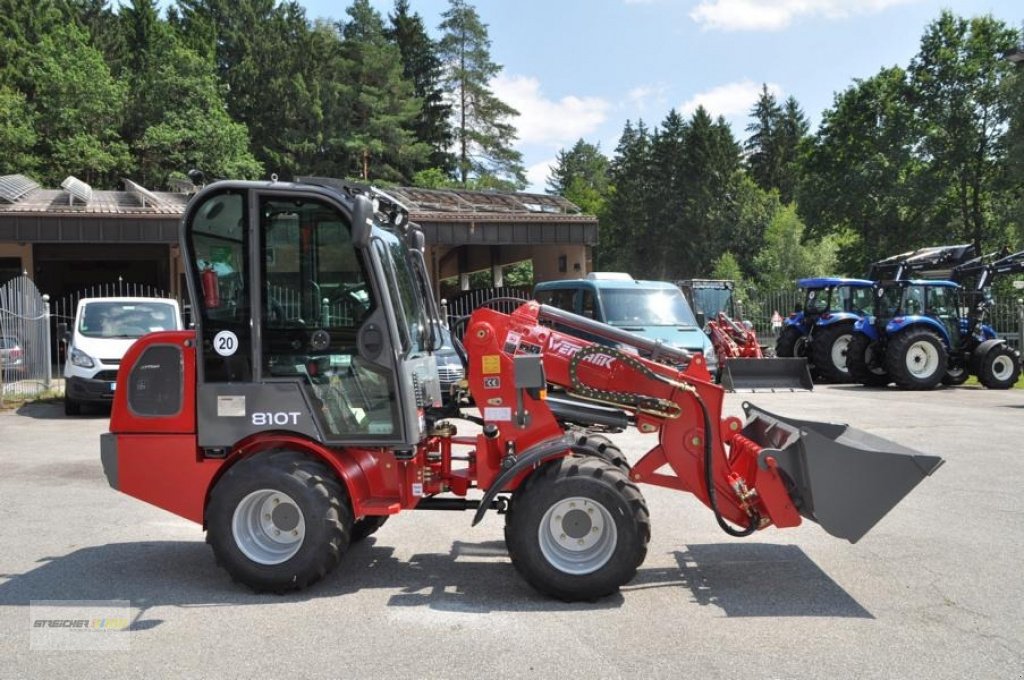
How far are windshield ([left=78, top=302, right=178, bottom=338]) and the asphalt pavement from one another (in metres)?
7.13

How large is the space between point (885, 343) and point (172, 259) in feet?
70.9

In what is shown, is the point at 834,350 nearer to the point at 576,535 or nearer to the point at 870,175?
the point at 576,535

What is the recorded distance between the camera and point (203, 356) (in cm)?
532

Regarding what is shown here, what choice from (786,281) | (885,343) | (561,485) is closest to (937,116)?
(786,281)

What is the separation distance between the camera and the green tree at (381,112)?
4519 centimetres

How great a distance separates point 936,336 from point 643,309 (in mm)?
7077

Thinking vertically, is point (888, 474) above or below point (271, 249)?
below

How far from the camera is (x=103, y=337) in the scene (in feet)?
47.2

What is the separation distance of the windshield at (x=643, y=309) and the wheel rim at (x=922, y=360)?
551cm

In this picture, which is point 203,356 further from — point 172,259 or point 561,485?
point 172,259

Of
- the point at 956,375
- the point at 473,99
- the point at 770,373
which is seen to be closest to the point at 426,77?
the point at 473,99

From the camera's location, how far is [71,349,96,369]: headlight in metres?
13.9

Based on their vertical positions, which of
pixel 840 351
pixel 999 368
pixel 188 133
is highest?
pixel 188 133

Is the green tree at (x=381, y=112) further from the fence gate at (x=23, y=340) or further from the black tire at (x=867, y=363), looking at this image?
the black tire at (x=867, y=363)
